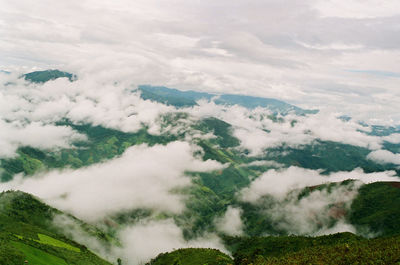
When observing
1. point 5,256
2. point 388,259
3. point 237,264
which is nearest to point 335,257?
point 388,259

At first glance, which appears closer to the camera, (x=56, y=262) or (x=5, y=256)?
(x=5, y=256)

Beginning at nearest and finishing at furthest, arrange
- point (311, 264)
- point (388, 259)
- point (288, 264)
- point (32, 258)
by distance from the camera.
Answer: point (388, 259)
point (311, 264)
point (288, 264)
point (32, 258)

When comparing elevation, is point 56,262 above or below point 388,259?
below

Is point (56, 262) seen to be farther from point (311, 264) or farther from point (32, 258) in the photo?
point (311, 264)

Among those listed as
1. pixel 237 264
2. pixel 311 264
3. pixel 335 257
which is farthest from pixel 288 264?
pixel 237 264

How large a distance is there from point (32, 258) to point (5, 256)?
24.2 m

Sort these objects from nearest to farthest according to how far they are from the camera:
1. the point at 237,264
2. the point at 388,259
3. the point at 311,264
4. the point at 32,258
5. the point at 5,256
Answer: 1. the point at 388,259
2. the point at 311,264
3. the point at 5,256
4. the point at 32,258
5. the point at 237,264

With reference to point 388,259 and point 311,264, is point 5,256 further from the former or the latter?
point 388,259

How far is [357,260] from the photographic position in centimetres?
10362

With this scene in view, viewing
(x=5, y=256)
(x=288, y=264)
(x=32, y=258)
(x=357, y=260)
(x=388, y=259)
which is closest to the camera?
(x=388, y=259)

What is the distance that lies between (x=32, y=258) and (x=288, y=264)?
6360 inches

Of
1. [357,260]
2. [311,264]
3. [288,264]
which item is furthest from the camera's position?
[288,264]

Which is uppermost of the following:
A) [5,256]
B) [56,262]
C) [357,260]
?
[357,260]

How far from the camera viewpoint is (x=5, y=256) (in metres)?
156
